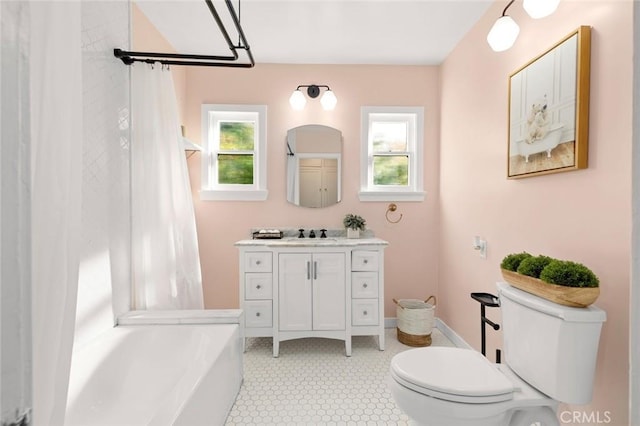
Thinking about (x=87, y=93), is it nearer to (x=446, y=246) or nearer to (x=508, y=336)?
(x=508, y=336)

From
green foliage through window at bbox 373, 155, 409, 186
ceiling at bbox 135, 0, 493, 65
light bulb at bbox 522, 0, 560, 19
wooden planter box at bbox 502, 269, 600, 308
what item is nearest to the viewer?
wooden planter box at bbox 502, 269, 600, 308

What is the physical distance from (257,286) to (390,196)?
1.45 m

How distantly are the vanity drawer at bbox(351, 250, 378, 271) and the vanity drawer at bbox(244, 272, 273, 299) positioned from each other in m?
0.67

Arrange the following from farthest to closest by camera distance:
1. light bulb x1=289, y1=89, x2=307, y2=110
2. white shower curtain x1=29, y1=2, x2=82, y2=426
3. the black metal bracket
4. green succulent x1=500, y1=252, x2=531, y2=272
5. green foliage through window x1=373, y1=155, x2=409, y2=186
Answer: green foliage through window x1=373, y1=155, x2=409, y2=186
the black metal bracket
light bulb x1=289, y1=89, x2=307, y2=110
green succulent x1=500, y1=252, x2=531, y2=272
white shower curtain x1=29, y1=2, x2=82, y2=426

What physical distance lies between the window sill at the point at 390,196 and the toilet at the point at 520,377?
1574 millimetres

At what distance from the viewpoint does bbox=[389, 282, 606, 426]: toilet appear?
3.50 feet

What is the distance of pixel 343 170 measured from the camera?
2.83 m

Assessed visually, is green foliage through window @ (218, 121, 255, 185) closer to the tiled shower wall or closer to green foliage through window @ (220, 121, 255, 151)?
green foliage through window @ (220, 121, 255, 151)

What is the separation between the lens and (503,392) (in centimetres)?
112

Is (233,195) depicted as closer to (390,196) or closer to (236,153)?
(236,153)

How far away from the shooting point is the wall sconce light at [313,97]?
2600 mm

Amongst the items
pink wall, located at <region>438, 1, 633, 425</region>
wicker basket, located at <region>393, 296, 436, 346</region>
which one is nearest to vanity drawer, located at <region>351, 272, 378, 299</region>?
wicker basket, located at <region>393, 296, 436, 346</region>

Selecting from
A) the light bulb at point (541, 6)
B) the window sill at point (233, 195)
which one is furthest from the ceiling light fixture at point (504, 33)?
the window sill at point (233, 195)

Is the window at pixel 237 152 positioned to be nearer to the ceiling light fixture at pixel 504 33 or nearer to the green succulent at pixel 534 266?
the ceiling light fixture at pixel 504 33
